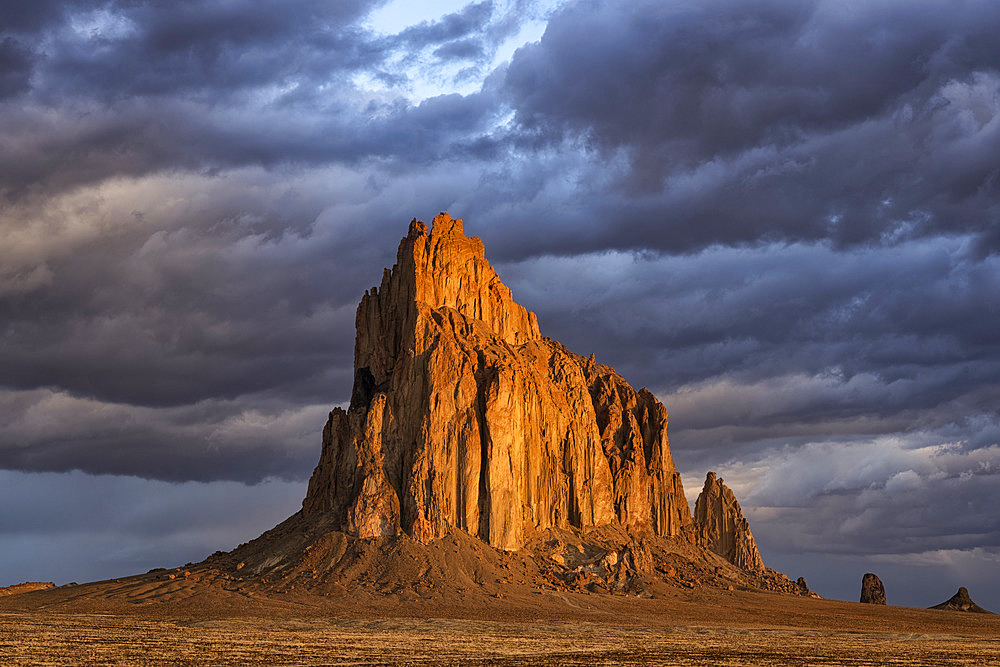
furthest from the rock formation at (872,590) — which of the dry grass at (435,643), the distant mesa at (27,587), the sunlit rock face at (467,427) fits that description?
the distant mesa at (27,587)

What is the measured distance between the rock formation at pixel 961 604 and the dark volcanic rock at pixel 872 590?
8.12m

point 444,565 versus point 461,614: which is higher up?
point 444,565

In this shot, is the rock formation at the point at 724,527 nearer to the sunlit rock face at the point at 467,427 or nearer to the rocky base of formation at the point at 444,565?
the sunlit rock face at the point at 467,427

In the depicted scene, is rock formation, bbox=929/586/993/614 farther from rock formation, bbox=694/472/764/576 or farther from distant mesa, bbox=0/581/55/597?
distant mesa, bbox=0/581/55/597

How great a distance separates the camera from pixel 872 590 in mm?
179125

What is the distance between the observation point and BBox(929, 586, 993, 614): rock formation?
569 ft

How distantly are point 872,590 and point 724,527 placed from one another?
2580 centimetres

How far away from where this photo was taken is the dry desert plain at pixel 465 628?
251 feet

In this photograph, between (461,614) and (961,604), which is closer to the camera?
(461,614)

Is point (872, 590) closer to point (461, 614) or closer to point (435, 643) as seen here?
point (461, 614)

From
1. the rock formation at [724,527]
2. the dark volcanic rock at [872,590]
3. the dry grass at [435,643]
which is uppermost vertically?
the rock formation at [724,527]

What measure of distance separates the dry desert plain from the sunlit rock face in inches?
542

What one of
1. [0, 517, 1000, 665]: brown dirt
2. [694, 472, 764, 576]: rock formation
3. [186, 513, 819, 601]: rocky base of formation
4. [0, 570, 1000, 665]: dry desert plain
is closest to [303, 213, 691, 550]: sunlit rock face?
[186, 513, 819, 601]: rocky base of formation

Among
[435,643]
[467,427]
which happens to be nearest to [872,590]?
[467,427]
